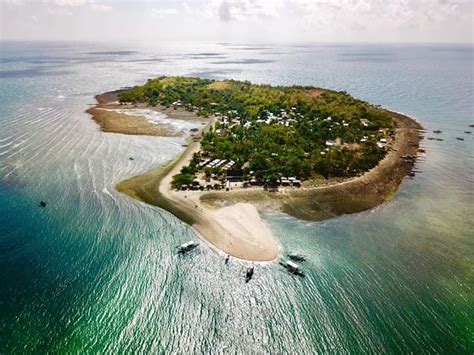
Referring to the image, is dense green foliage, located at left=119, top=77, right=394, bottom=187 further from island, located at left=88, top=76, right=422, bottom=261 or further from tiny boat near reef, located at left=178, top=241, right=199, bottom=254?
tiny boat near reef, located at left=178, top=241, right=199, bottom=254

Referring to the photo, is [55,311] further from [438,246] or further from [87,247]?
[438,246]

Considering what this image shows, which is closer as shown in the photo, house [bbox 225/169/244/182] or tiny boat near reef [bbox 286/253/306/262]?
tiny boat near reef [bbox 286/253/306/262]

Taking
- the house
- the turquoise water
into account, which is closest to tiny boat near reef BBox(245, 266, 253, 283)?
the turquoise water

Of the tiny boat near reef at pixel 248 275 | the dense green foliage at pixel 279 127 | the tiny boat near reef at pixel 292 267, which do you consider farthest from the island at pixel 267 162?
the tiny boat near reef at pixel 248 275

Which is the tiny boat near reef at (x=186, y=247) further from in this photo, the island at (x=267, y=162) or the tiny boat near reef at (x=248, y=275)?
the tiny boat near reef at (x=248, y=275)

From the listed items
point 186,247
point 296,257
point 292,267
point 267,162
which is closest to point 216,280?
point 186,247

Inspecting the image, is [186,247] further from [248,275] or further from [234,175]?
[234,175]

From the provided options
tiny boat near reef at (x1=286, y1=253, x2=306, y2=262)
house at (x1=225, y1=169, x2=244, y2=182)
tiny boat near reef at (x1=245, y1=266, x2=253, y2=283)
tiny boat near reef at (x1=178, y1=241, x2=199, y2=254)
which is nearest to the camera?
tiny boat near reef at (x1=245, y1=266, x2=253, y2=283)
